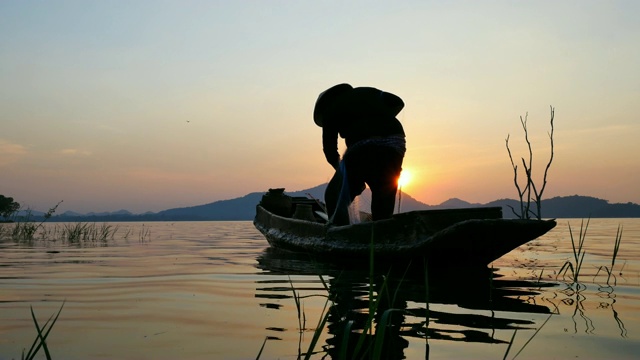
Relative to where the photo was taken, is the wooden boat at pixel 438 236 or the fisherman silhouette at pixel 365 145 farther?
the fisherman silhouette at pixel 365 145

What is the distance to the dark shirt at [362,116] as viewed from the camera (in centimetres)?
788

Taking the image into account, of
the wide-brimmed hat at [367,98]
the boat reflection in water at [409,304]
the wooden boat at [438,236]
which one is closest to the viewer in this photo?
the boat reflection in water at [409,304]

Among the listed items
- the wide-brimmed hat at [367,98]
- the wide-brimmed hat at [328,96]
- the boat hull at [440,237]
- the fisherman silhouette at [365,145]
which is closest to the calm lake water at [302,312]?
the boat hull at [440,237]

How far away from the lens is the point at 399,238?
6816mm

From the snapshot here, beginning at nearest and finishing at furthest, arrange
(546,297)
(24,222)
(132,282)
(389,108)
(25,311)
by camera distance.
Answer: (25,311) < (546,297) < (132,282) < (389,108) < (24,222)

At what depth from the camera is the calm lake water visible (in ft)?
9.84

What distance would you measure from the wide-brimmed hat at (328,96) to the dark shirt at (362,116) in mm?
207

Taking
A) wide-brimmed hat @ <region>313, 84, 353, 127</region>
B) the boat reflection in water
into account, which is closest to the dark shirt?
wide-brimmed hat @ <region>313, 84, 353, 127</region>

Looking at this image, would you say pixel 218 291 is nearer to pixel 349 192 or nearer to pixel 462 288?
pixel 462 288

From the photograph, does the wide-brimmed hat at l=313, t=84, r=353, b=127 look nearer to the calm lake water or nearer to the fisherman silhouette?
the fisherman silhouette

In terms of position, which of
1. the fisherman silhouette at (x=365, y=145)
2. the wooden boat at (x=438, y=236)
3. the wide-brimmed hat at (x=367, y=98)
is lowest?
the wooden boat at (x=438, y=236)

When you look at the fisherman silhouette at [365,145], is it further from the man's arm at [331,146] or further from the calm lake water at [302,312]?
the calm lake water at [302,312]

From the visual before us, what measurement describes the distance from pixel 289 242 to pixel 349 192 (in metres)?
2.10

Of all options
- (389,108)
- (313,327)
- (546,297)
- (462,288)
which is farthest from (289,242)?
(313,327)
